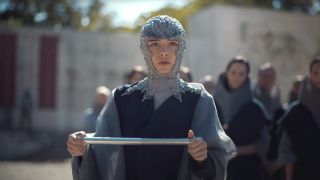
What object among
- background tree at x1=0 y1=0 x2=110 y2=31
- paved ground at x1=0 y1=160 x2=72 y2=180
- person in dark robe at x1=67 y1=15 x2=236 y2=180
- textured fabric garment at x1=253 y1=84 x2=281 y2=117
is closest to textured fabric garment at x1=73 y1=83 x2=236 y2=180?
person in dark robe at x1=67 y1=15 x2=236 y2=180

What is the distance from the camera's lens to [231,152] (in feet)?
8.55

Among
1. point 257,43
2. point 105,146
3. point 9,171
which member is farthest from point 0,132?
point 105,146

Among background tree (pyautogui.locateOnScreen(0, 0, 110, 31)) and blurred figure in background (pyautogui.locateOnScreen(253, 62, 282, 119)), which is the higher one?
background tree (pyautogui.locateOnScreen(0, 0, 110, 31))

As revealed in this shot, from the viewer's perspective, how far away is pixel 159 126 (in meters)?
2.54

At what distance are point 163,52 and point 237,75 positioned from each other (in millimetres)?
2510

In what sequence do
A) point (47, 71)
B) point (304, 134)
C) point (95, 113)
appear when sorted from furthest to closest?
point (47, 71)
point (95, 113)
point (304, 134)

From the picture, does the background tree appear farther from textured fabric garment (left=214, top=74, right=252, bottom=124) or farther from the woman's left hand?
the woman's left hand

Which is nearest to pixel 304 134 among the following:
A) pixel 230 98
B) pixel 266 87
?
pixel 230 98

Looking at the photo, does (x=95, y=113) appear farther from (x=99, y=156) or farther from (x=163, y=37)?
(x=163, y=37)

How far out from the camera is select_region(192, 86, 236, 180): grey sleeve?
99.4 inches

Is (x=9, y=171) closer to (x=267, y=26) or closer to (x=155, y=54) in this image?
(x=155, y=54)

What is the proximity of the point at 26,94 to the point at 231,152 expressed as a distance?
17851 mm

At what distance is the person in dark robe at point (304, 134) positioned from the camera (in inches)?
168

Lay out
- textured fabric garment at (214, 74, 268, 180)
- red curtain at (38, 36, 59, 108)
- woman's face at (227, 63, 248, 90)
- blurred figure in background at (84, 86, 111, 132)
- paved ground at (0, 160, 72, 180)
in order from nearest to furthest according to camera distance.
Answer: textured fabric garment at (214, 74, 268, 180)
woman's face at (227, 63, 248, 90)
blurred figure in background at (84, 86, 111, 132)
paved ground at (0, 160, 72, 180)
red curtain at (38, 36, 59, 108)
